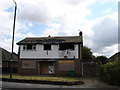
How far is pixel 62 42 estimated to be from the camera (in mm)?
28656

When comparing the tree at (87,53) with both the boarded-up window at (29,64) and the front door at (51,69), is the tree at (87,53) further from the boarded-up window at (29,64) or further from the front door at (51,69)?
the boarded-up window at (29,64)

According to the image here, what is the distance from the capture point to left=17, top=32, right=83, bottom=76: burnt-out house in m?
27.7

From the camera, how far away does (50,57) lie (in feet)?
94.3

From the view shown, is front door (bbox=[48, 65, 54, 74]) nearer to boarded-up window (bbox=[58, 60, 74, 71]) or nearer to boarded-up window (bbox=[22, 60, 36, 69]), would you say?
boarded-up window (bbox=[58, 60, 74, 71])

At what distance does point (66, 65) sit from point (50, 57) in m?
3.10

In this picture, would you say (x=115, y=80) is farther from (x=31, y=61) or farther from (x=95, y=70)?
(x=31, y=61)

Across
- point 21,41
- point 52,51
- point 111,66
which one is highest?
point 21,41

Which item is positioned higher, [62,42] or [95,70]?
[62,42]

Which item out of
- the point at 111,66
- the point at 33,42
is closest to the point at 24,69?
the point at 33,42

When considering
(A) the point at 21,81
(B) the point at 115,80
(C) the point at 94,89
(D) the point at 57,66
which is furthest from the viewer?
(D) the point at 57,66

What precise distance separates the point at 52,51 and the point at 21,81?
11.3 meters

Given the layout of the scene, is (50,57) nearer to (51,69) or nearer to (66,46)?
(51,69)

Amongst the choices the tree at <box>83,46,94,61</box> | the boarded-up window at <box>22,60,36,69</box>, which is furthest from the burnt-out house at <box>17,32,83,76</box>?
the tree at <box>83,46,94,61</box>

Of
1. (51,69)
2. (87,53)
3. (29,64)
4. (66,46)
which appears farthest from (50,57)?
(87,53)
